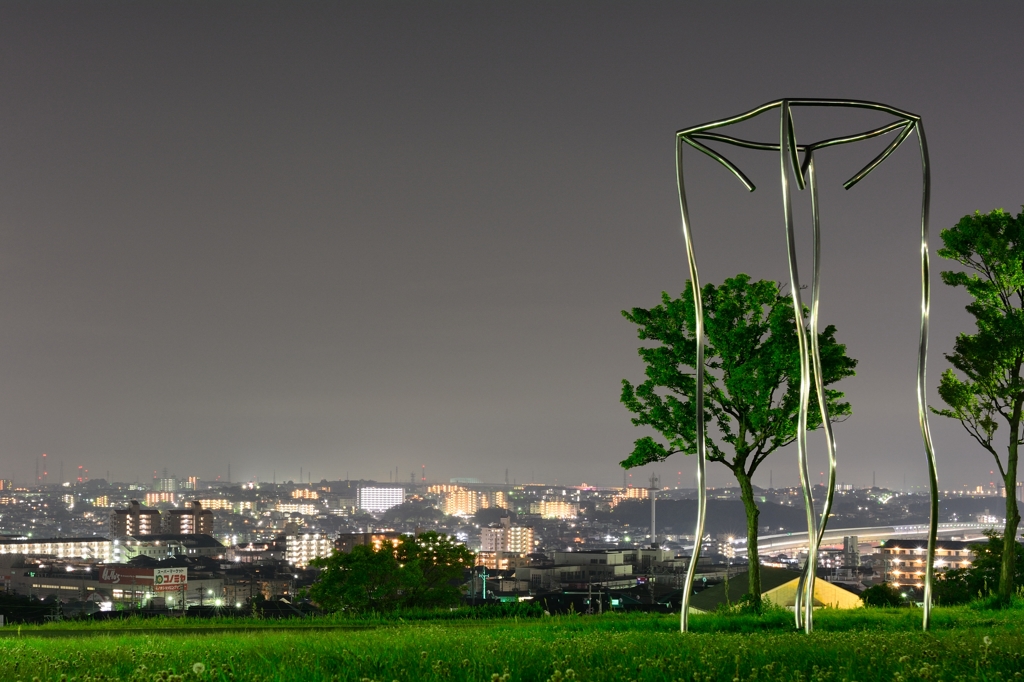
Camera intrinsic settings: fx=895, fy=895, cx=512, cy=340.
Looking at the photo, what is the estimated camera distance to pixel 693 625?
45.9ft

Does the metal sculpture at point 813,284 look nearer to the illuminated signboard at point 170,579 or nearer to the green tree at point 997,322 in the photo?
the green tree at point 997,322

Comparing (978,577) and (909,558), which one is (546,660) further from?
(909,558)

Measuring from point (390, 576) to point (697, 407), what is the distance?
3150 cm

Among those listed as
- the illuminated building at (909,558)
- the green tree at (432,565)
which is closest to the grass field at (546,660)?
the green tree at (432,565)

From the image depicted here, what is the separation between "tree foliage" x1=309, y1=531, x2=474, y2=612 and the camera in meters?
38.2

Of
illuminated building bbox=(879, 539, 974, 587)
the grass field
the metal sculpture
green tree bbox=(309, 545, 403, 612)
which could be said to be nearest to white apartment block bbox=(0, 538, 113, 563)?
illuminated building bbox=(879, 539, 974, 587)

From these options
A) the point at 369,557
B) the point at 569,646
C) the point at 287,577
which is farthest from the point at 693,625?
the point at 287,577

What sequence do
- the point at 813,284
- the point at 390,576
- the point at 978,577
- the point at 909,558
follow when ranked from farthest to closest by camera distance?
the point at 909,558, the point at 978,577, the point at 390,576, the point at 813,284

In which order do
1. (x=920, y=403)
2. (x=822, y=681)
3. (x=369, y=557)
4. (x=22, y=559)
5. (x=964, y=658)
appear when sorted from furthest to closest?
1. (x=22, y=559)
2. (x=369, y=557)
3. (x=920, y=403)
4. (x=964, y=658)
5. (x=822, y=681)

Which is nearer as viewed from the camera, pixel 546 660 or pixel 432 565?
pixel 546 660

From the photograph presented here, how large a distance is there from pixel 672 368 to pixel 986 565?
97.0 ft

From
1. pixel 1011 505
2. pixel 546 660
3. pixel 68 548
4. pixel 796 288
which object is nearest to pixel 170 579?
pixel 68 548

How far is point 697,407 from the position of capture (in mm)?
10000

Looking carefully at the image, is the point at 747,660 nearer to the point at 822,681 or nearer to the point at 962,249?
the point at 822,681
